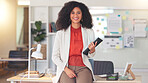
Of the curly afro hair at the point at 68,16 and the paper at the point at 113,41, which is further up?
the curly afro hair at the point at 68,16

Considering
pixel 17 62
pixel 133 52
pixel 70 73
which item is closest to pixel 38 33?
pixel 17 62

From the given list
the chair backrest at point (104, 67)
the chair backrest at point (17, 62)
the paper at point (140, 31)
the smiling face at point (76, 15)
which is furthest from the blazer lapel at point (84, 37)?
the chair backrest at point (17, 62)

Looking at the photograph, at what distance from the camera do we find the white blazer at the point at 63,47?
2.37 m

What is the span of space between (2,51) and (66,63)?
22.4ft

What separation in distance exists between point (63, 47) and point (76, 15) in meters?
0.36

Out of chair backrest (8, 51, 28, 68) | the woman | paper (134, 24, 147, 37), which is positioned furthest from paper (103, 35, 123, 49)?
the woman

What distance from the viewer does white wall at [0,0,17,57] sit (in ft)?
28.6

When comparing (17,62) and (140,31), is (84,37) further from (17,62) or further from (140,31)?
(17,62)

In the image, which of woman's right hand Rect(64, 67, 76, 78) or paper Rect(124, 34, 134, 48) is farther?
paper Rect(124, 34, 134, 48)

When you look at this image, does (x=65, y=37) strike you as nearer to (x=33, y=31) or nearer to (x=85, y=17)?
(x=85, y=17)

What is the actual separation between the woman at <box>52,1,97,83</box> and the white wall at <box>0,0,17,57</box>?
6.63m

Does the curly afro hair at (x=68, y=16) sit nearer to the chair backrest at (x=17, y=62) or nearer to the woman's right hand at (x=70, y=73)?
the woman's right hand at (x=70, y=73)

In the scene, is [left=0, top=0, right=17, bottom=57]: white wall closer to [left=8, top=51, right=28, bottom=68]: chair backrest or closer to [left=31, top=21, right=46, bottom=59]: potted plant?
[left=8, top=51, right=28, bottom=68]: chair backrest

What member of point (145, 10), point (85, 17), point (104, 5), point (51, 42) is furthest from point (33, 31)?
point (85, 17)
